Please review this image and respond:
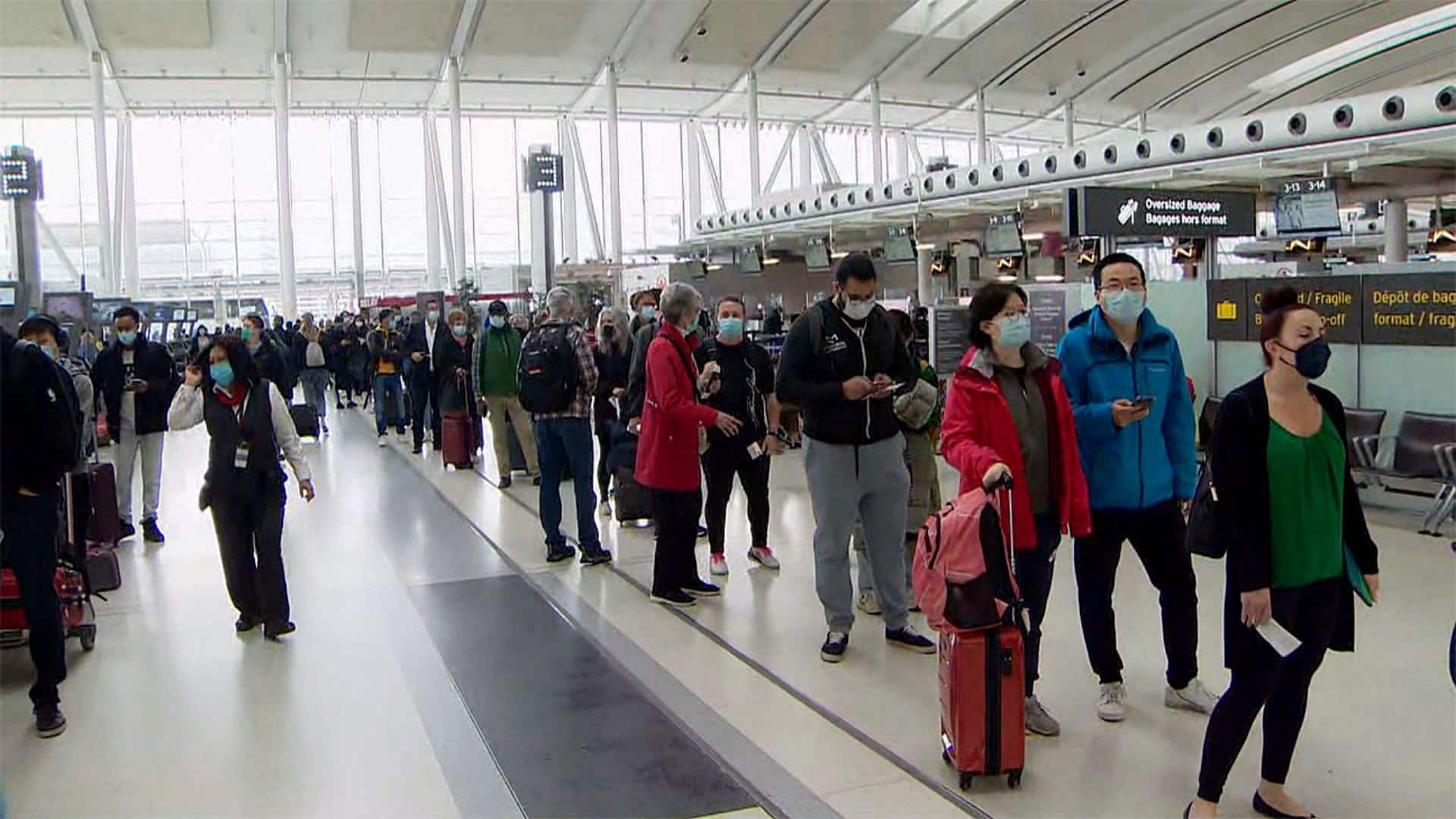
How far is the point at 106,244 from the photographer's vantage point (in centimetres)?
2367

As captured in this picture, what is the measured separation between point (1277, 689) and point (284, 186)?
22.7 metres

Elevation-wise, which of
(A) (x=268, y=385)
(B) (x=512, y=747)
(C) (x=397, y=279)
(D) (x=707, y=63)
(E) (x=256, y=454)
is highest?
(D) (x=707, y=63)

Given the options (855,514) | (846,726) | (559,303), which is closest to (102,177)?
(559,303)

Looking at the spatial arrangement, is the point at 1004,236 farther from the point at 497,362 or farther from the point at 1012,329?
the point at 1012,329

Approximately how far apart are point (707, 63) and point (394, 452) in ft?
49.9

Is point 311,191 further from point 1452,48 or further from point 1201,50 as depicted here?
point 1452,48

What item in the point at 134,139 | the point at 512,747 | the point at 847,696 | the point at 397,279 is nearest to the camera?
the point at 512,747

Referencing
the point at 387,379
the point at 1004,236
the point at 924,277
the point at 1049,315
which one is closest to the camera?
the point at 1049,315

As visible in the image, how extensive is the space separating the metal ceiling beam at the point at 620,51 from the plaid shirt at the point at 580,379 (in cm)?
1581

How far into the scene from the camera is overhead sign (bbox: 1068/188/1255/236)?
24.7ft

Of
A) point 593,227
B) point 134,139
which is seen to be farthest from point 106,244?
point 593,227

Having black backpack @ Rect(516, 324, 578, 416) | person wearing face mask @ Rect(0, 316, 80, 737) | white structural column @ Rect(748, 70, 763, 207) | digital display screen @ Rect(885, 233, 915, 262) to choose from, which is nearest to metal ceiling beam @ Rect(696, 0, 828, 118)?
white structural column @ Rect(748, 70, 763, 207)

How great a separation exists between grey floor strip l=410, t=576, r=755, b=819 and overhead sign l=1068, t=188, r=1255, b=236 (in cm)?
472

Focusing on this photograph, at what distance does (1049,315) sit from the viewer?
9.23 metres
